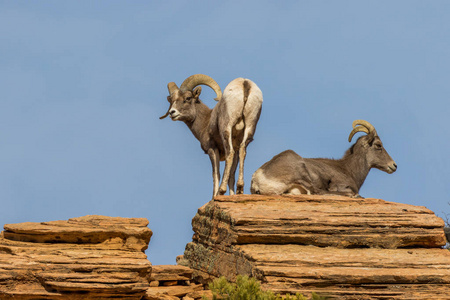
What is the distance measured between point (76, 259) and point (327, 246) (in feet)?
14.8

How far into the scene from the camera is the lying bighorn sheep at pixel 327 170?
49.2 feet

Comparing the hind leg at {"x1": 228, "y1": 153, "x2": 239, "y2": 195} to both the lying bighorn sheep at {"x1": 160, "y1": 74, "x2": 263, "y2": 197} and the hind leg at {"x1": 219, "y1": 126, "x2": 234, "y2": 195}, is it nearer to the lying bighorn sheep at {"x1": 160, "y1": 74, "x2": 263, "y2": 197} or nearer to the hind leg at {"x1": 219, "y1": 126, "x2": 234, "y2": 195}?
the lying bighorn sheep at {"x1": 160, "y1": 74, "x2": 263, "y2": 197}

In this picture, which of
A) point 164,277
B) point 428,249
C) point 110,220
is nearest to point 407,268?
point 428,249

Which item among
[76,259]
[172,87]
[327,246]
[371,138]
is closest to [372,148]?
[371,138]

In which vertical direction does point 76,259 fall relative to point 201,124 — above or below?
below

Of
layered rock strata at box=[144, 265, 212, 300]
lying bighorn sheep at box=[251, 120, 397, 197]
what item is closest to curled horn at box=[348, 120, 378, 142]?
lying bighorn sheep at box=[251, 120, 397, 197]

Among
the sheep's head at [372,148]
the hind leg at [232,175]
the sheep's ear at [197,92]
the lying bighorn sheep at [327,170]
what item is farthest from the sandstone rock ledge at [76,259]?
the sheep's head at [372,148]

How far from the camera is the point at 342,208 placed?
13375 millimetres

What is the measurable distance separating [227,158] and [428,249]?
473cm

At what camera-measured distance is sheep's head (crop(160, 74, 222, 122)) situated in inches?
650

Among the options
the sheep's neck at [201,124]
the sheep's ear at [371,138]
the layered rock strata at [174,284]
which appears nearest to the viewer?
the layered rock strata at [174,284]

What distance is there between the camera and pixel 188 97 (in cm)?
1656

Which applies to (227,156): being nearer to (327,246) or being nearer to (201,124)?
(201,124)

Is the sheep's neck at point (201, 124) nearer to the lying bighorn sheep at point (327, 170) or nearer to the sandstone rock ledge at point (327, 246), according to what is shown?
the lying bighorn sheep at point (327, 170)
